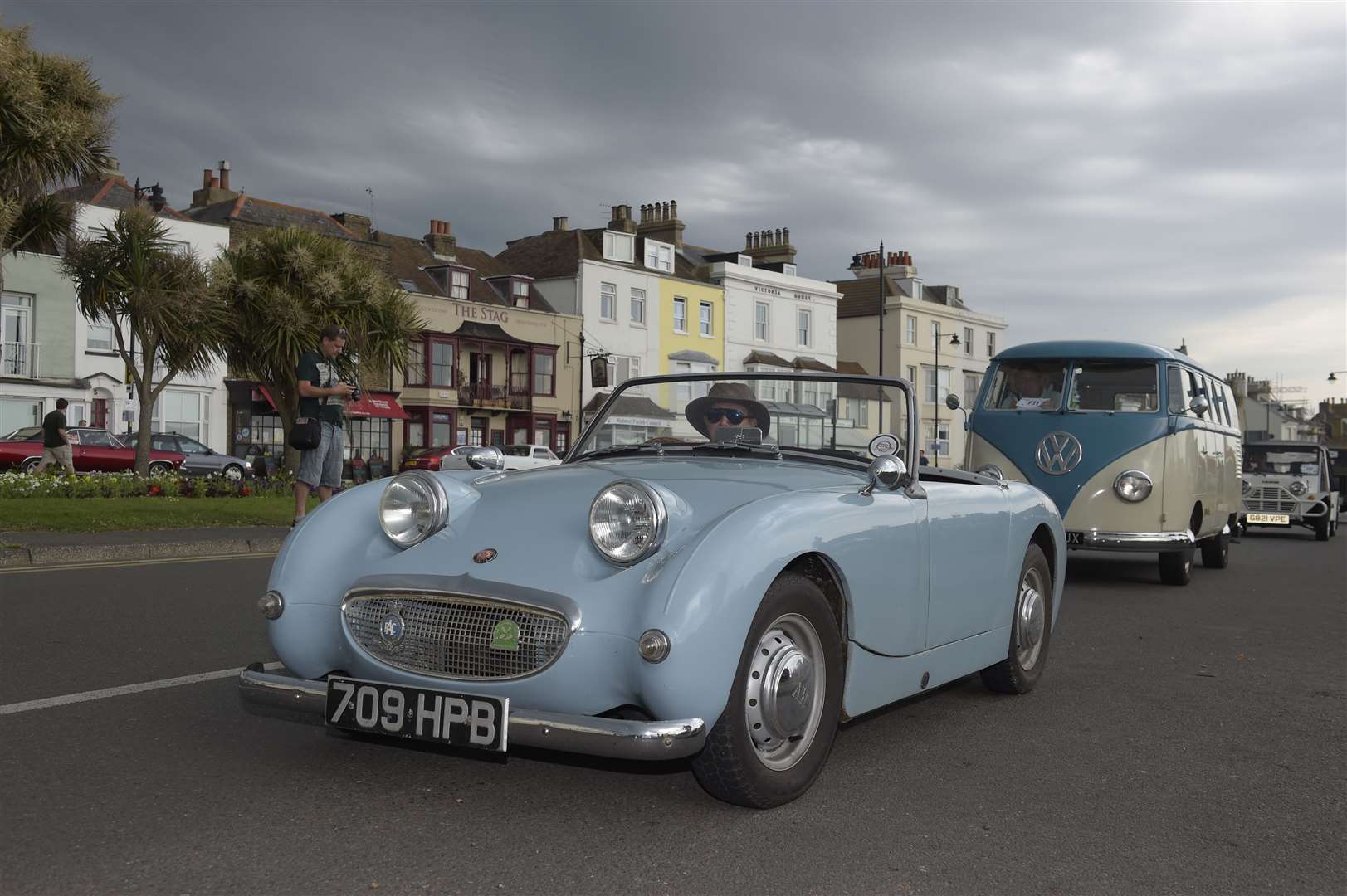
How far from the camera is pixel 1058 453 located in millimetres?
11281

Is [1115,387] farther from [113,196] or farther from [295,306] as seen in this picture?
[113,196]

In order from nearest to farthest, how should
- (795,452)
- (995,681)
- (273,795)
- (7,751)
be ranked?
(273,795), (7,751), (795,452), (995,681)

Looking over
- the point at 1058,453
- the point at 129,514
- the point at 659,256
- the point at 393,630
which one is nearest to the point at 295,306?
the point at 129,514

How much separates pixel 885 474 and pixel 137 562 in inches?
351

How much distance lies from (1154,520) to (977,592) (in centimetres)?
670

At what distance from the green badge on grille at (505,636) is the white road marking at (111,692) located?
1.70 metres

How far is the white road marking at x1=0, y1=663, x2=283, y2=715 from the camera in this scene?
15.9ft

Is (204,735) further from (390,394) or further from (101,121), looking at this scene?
(390,394)

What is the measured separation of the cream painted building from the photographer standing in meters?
57.0

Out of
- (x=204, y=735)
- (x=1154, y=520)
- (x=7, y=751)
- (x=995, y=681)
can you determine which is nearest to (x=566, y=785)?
(x=204, y=735)

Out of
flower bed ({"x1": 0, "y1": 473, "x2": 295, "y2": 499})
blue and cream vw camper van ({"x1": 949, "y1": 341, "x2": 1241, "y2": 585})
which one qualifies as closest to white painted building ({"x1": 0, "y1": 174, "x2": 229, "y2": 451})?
flower bed ({"x1": 0, "y1": 473, "x2": 295, "y2": 499})

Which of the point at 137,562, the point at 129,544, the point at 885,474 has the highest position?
the point at 885,474

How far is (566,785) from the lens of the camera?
3.94m

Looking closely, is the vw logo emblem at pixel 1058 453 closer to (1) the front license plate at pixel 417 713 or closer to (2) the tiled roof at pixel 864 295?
(1) the front license plate at pixel 417 713
